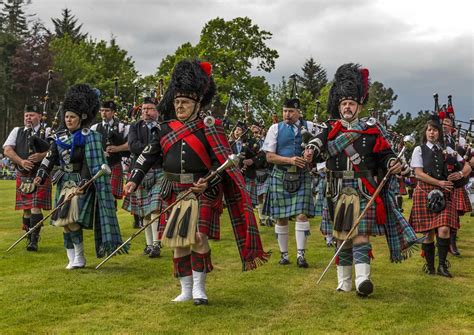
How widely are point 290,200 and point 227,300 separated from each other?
224 cm

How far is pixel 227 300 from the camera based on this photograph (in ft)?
18.6

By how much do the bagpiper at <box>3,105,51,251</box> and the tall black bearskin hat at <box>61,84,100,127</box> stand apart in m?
1.44

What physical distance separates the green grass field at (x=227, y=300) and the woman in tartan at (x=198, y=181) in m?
0.35

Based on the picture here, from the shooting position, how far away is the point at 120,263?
758cm

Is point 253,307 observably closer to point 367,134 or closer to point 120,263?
point 367,134

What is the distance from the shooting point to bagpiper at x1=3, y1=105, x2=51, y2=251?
8469 mm

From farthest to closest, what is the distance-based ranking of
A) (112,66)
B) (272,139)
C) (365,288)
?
(112,66) → (272,139) → (365,288)

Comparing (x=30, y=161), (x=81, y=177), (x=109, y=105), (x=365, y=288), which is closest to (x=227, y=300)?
(x=365, y=288)

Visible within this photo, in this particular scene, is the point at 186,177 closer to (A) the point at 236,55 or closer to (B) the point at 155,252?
(B) the point at 155,252

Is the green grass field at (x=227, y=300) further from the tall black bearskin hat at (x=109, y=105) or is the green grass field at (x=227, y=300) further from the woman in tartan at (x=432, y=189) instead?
the tall black bearskin hat at (x=109, y=105)

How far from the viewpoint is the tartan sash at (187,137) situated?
18.3 feet

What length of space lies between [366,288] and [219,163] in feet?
5.72

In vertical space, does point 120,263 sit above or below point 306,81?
below

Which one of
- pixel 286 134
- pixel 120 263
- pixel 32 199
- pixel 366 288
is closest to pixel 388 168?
Result: pixel 366 288
